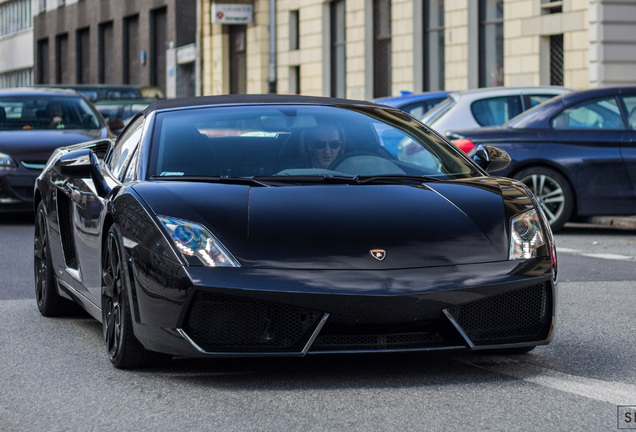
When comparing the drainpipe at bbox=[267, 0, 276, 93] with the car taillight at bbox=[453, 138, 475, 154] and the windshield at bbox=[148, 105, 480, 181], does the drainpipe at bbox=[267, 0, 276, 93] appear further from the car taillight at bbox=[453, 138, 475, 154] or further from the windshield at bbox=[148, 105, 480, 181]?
the windshield at bbox=[148, 105, 480, 181]

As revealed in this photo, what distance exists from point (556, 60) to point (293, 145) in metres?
21.1

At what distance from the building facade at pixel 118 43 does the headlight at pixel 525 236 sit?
4111 cm

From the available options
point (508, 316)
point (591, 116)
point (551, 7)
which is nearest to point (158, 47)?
point (551, 7)

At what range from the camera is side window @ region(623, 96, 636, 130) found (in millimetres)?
13453

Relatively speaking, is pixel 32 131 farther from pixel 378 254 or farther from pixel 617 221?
pixel 378 254

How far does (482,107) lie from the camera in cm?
1523

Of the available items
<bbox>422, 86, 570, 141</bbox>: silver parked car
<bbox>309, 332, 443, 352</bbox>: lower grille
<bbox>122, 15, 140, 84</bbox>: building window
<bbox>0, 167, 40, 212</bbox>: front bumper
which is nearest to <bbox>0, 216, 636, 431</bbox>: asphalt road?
<bbox>309, 332, 443, 352</bbox>: lower grille

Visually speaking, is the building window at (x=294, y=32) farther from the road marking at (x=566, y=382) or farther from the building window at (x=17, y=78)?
the building window at (x=17, y=78)

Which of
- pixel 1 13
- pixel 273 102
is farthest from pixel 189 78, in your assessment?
pixel 273 102

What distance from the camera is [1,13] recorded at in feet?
267

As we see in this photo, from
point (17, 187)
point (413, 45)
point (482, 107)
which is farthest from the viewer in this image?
point (413, 45)

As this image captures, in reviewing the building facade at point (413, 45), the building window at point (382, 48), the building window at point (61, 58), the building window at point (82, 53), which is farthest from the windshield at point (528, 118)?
the building window at point (61, 58)

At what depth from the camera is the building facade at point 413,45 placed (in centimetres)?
2500

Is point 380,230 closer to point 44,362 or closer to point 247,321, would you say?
point 247,321
